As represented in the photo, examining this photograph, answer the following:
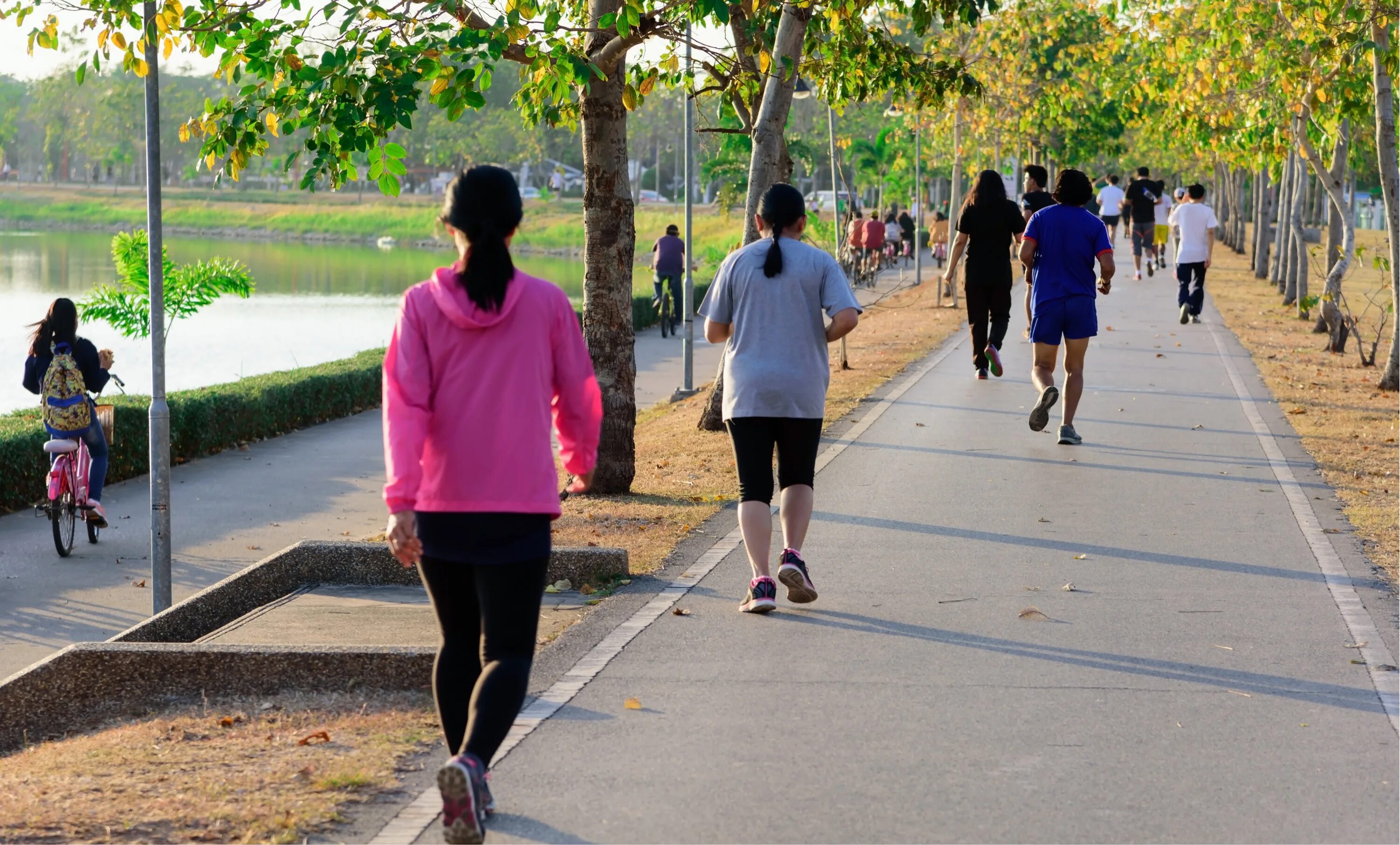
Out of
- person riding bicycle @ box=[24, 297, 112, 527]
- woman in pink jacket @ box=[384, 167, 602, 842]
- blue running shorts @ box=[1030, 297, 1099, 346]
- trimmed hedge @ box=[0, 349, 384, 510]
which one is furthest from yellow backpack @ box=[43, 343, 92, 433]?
woman in pink jacket @ box=[384, 167, 602, 842]

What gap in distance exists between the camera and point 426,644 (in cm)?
717

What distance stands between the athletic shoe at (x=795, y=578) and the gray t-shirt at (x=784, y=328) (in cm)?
59

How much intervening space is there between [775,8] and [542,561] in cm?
753

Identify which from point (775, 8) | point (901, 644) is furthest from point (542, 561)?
point (775, 8)

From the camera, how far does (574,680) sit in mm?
6129

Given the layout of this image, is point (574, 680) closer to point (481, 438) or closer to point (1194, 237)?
point (481, 438)

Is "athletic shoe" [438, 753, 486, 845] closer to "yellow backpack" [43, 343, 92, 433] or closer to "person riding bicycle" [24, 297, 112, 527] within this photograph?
"person riding bicycle" [24, 297, 112, 527]

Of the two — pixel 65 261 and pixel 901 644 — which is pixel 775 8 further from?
pixel 65 261

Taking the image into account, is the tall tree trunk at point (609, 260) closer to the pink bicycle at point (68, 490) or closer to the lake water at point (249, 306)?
the pink bicycle at point (68, 490)

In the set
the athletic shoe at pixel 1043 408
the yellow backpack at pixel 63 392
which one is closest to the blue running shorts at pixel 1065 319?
the athletic shoe at pixel 1043 408

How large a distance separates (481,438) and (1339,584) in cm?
501

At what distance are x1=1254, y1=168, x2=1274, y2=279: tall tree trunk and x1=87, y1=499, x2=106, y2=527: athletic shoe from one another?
3126cm

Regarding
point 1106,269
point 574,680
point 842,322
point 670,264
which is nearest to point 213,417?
point 1106,269

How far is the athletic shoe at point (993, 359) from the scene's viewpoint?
50.0 ft
